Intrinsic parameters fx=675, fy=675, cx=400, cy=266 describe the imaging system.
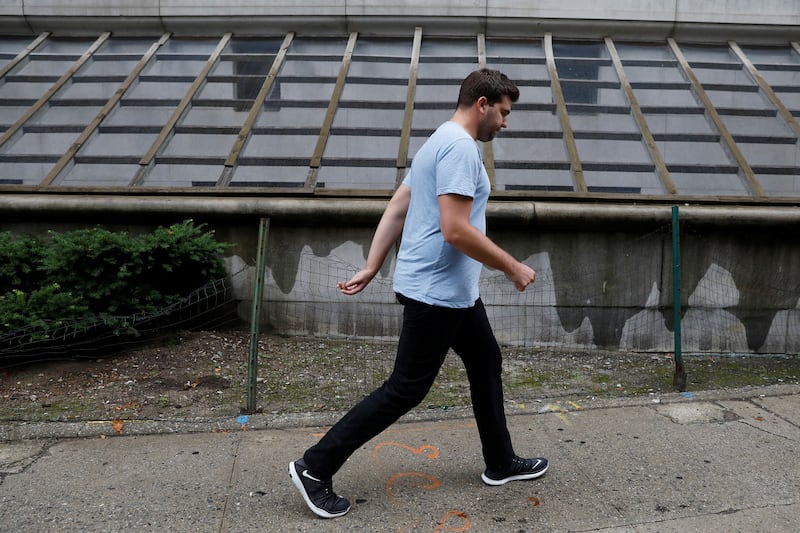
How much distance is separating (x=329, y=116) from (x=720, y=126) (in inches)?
173

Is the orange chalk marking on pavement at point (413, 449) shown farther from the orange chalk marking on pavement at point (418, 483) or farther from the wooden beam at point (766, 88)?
the wooden beam at point (766, 88)

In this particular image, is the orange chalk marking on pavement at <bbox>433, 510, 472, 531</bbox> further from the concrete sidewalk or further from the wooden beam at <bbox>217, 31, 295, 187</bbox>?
the wooden beam at <bbox>217, 31, 295, 187</bbox>

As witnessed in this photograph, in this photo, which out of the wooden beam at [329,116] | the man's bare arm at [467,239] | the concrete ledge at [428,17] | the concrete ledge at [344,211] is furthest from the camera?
the concrete ledge at [428,17]

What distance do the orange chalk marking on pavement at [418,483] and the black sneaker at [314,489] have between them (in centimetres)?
37

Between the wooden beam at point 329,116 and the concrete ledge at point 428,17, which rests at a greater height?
the concrete ledge at point 428,17

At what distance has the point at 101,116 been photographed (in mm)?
7820

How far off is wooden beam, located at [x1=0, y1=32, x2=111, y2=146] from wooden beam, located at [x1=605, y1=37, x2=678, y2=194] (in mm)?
6875

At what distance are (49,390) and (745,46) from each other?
365 inches

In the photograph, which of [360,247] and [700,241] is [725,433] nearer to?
[700,241]

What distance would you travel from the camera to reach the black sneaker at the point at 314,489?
2961mm

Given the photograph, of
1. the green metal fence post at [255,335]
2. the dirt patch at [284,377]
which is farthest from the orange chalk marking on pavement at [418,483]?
the green metal fence post at [255,335]

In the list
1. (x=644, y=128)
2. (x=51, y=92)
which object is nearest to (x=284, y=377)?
(x=644, y=128)

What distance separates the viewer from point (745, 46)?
9188 mm

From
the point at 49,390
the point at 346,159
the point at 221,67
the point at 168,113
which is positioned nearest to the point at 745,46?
the point at 346,159
